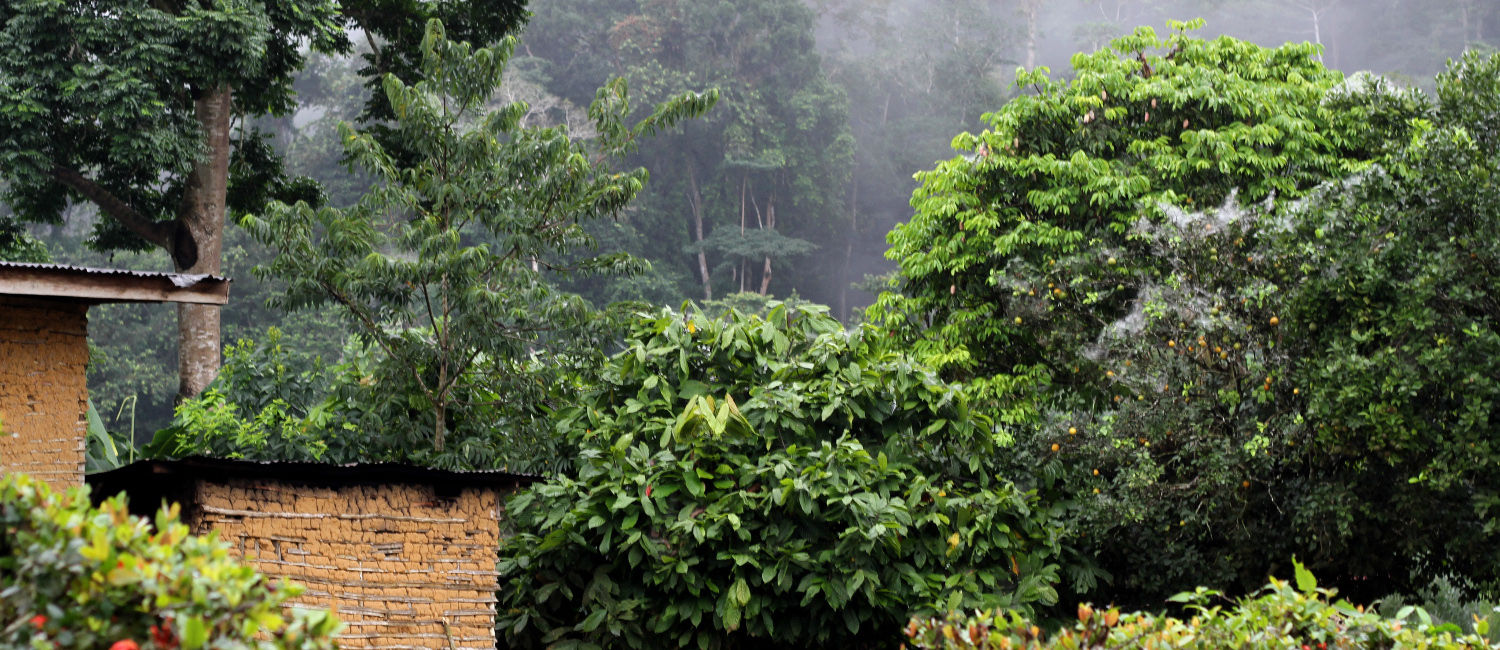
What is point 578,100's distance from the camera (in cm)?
4681

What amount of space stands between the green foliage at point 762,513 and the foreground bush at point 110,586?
4.96 meters

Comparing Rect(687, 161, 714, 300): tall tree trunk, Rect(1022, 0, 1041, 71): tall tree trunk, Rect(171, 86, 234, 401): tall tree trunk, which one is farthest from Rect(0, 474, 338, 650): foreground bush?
Rect(1022, 0, 1041, 71): tall tree trunk

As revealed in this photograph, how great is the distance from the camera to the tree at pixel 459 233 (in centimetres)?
910

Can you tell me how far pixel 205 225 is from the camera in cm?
1469

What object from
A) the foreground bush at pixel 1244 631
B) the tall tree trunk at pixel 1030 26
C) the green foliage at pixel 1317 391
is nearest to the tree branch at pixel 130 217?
the green foliage at pixel 1317 391

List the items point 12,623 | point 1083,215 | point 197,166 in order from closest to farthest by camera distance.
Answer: point 12,623
point 1083,215
point 197,166

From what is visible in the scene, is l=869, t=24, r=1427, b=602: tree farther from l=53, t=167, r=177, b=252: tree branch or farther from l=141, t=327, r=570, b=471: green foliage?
l=53, t=167, r=177, b=252: tree branch

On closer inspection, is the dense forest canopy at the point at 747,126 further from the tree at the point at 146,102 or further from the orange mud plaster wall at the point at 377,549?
the orange mud plaster wall at the point at 377,549

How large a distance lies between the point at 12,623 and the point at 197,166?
13716mm

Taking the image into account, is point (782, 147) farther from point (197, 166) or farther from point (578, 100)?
point (197, 166)

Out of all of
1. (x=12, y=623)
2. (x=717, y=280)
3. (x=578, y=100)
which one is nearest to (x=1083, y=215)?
(x=12, y=623)

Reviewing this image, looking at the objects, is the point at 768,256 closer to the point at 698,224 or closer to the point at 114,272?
the point at 698,224

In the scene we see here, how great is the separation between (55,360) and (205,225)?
927 cm

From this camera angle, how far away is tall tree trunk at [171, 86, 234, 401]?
1429cm
